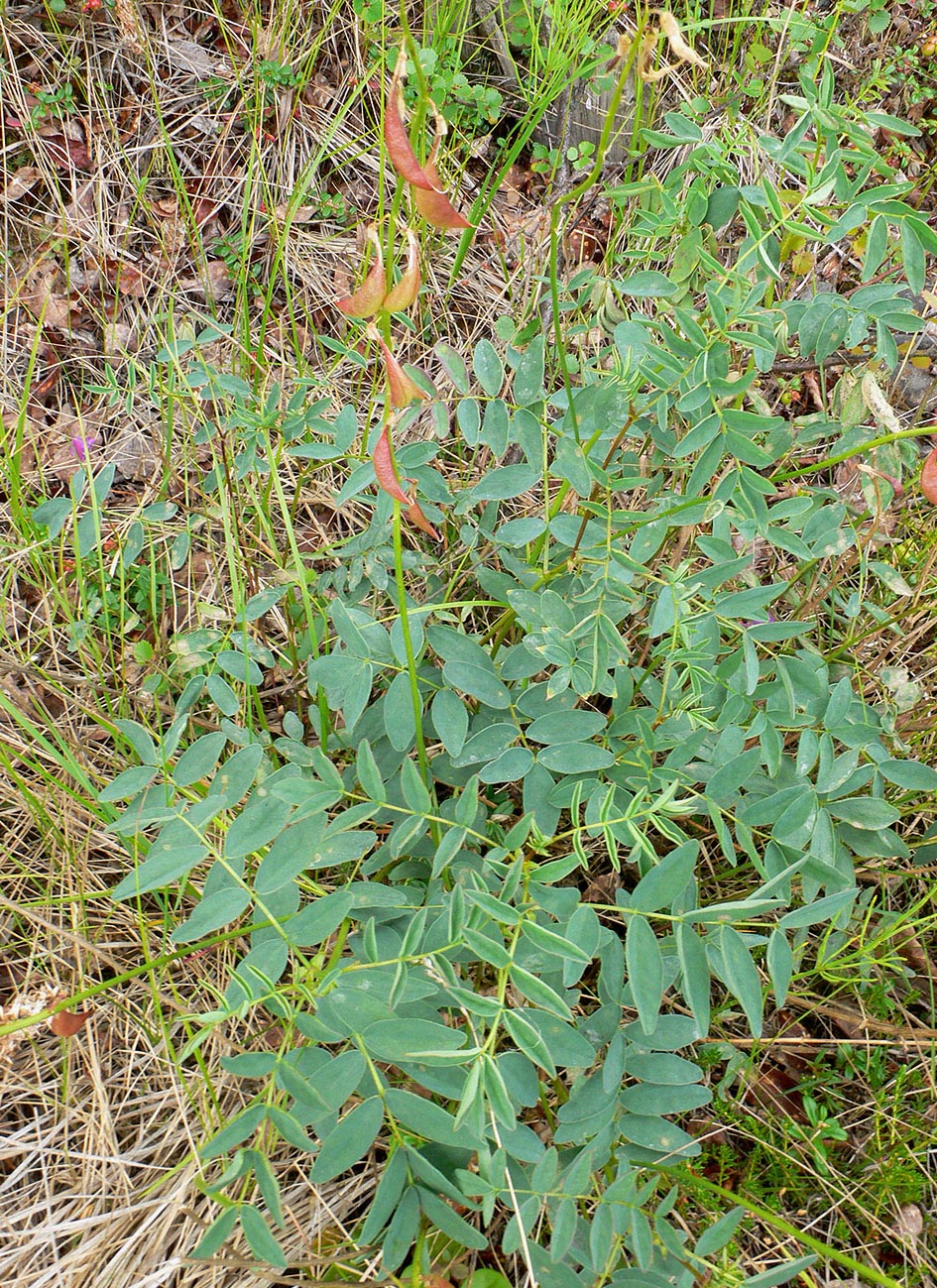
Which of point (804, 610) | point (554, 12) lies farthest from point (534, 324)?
point (554, 12)

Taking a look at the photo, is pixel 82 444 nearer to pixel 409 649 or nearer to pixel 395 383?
pixel 409 649

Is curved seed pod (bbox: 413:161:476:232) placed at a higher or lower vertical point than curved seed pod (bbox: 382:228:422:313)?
higher

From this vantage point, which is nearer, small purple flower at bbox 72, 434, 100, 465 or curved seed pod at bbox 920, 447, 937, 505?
curved seed pod at bbox 920, 447, 937, 505

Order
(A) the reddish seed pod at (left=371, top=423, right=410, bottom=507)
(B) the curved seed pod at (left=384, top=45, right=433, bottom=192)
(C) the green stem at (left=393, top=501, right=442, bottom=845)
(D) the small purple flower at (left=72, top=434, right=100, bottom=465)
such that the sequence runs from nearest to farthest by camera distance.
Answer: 1. (B) the curved seed pod at (left=384, top=45, right=433, bottom=192)
2. (A) the reddish seed pod at (left=371, top=423, right=410, bottom=507)
3. (C) the green stem at (left=393, top=501, right=442, bottom=845)
4. (D) the small purple flower at (left=72, top=434, right=100, bottom=465)

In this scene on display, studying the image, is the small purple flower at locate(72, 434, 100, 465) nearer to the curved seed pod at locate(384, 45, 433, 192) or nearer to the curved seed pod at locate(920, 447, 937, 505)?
the curved seed pod at locate(384, 45, 433, 192)

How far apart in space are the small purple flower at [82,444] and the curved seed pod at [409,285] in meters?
1.38

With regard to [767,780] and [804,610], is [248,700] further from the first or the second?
[804,610]

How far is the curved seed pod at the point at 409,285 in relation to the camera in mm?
852

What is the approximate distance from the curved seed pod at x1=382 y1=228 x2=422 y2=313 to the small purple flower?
138 centimetres

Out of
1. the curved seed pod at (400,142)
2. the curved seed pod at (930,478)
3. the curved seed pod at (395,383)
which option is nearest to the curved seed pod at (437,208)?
the curved seed pod at (400,142)

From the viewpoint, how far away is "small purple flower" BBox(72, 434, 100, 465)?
6.93 ft

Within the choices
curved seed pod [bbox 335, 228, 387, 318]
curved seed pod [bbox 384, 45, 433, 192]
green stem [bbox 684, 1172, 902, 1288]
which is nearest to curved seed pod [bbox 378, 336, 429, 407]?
curved seed pod [bbox 335, 228, 387, 318]

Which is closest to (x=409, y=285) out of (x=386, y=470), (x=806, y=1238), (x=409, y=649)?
(x=386, y=470)

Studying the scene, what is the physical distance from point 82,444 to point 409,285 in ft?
5.03
